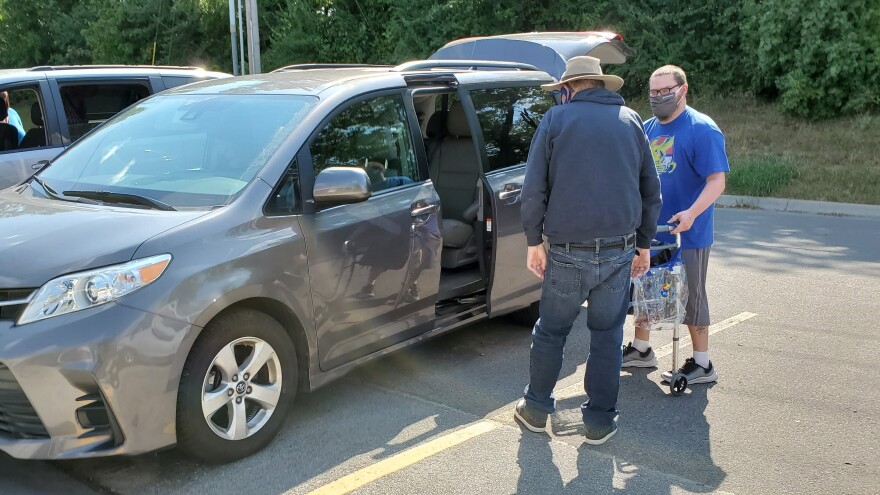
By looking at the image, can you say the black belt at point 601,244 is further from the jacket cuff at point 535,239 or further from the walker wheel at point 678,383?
the walker wheel at point 678,383

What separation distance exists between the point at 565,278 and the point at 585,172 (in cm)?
51

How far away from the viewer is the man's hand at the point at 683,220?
4594mm

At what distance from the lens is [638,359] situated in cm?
527

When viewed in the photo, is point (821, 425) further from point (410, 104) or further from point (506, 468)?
point (410, 104)

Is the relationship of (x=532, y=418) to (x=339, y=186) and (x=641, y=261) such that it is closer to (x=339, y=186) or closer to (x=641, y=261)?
(x=641, y=261)

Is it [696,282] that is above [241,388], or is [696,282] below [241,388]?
above

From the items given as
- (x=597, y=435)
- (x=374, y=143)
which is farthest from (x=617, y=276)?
(x=374, y=143)

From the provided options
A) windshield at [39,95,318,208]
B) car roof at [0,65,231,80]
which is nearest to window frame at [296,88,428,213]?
windshield at [39,95,318,208]

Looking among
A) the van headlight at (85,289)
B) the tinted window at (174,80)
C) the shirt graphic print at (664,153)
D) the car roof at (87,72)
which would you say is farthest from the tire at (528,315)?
the tinted window at (174,80)

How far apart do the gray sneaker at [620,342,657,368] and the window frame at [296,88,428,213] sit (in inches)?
66.6

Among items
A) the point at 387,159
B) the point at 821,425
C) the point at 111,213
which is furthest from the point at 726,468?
the point at 111,213

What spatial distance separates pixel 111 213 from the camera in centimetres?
383

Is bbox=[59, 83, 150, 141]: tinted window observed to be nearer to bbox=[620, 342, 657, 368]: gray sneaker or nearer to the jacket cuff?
the jacket cuff

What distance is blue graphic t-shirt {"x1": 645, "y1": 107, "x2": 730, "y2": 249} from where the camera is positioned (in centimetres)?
468
